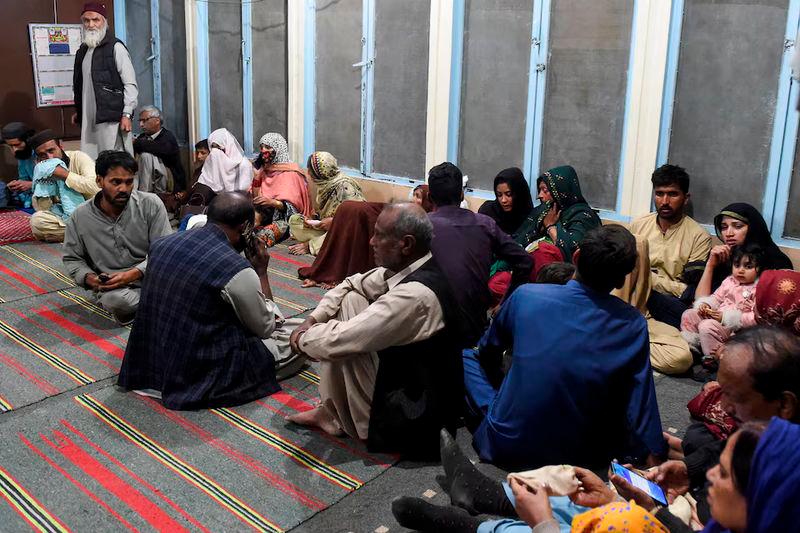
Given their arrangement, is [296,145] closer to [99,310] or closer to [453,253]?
[99,310]

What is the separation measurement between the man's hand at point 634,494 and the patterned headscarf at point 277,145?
16.9 feet

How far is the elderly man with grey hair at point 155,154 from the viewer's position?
7121 millimetres

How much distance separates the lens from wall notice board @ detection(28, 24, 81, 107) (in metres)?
7.48

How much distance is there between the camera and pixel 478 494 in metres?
2.59

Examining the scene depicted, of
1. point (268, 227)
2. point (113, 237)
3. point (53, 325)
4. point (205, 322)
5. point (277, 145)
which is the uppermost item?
point (277, 145)

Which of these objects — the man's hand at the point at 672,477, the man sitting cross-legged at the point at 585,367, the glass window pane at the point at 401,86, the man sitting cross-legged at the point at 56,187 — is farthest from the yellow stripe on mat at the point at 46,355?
the glass window pane at the point at 401,86

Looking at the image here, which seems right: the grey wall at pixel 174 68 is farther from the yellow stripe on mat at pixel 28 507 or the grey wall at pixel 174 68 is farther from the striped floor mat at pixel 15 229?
the yellow stripe on mat at pixel 28 507

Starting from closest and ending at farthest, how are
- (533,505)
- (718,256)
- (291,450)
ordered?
1. (533,505)
2. (291,450)
3. (718,256)

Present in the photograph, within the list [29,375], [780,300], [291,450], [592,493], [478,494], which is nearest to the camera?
[592,493]

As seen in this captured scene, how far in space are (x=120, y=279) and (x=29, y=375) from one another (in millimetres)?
739

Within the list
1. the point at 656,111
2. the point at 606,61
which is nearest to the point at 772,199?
the point at 656,111

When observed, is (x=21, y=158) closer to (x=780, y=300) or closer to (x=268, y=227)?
(x=268, y=227)

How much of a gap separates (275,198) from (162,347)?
3283 millimetres

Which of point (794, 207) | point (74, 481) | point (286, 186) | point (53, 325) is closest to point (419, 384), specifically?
point (74, 481)
